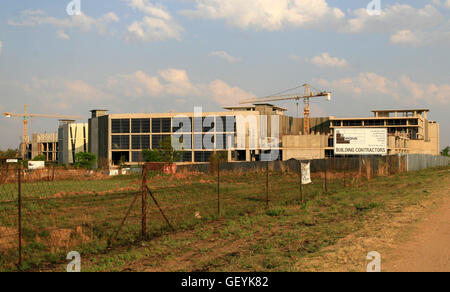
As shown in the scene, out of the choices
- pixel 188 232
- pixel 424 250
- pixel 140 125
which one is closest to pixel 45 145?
pixel 140 125

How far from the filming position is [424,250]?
9.76m

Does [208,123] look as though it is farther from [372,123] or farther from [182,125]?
[372,123]

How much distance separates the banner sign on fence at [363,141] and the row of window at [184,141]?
3098cm

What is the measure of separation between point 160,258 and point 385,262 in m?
5.03

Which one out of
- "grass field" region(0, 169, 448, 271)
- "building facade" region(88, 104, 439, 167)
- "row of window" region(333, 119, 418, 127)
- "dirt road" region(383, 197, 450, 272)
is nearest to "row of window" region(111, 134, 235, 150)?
"building facade" region(88, 104, 439, 167)

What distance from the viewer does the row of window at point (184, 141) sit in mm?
105312

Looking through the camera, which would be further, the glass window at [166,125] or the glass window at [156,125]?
the glass window at [156,125]

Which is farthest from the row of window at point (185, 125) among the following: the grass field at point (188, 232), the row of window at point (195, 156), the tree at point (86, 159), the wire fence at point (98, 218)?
the grass field at point (188, 232)

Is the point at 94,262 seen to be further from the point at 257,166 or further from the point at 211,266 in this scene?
the point at 257,166

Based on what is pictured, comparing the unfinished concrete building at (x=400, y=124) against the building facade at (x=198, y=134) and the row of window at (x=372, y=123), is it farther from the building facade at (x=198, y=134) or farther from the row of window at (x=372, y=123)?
the building facade at (x=198, y=134)

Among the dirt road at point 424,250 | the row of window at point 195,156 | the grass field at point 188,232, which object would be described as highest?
the row of window at point 195,156

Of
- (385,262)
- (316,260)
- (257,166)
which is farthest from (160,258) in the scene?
(257,166)

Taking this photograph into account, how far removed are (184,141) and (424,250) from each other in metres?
98.3
